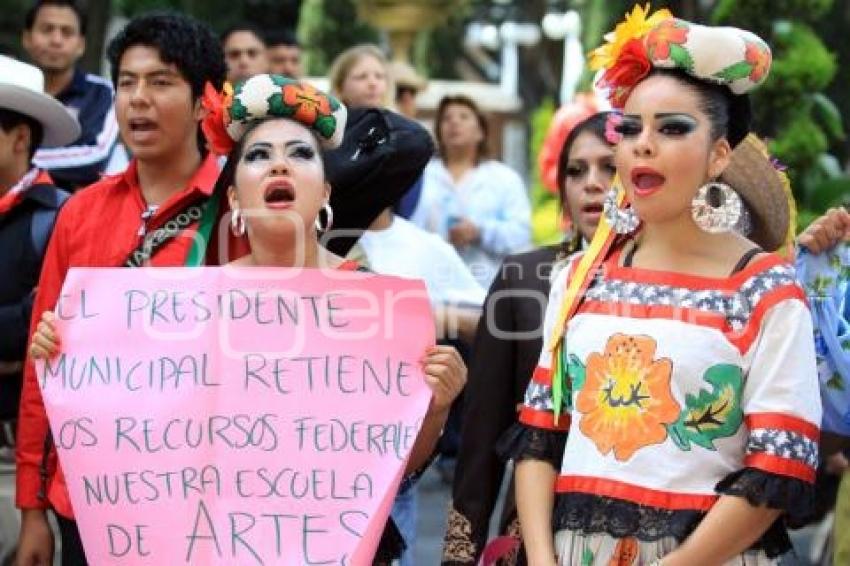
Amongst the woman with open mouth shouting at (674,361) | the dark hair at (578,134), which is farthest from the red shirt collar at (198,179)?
the woman with open mouth shouting at (674,361)

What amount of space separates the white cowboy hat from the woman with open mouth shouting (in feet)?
7.88

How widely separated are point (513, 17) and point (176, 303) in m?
29.3

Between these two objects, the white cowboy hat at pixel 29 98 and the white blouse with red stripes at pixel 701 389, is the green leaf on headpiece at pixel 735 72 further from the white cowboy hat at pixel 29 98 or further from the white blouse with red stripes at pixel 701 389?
the white cowboy hat at pixel 29 98

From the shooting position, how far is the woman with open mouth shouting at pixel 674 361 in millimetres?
3877

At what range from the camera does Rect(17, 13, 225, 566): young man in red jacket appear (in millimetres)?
5008

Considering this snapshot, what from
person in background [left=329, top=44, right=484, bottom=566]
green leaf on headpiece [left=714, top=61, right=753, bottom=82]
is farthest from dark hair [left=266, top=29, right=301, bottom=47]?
green leaf on headpiece [left=714, top=61, right=753, bottom=82]

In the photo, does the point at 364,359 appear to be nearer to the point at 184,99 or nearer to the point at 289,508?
the point at 289,508

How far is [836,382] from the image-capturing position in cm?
493

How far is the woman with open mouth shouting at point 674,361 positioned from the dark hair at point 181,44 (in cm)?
144

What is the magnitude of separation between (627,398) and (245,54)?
20.0 ft

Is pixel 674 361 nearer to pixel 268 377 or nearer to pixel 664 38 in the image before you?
pixel 664 38

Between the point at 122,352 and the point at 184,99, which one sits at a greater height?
the point at 184,99

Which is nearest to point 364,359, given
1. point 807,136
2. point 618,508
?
point 618,508

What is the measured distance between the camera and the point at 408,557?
18.0ft
